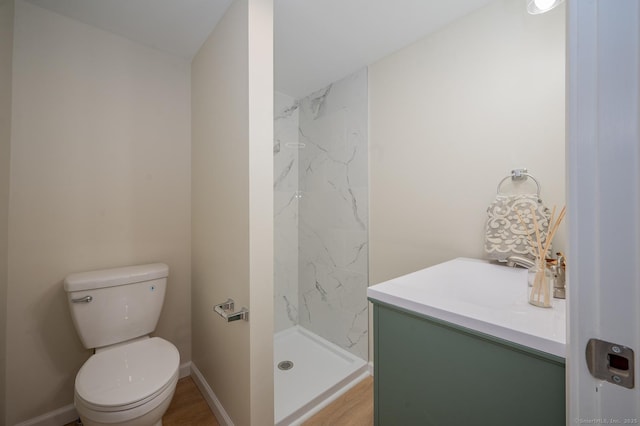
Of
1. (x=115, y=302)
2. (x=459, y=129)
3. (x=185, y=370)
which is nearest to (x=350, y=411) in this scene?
(x=185, y=370)

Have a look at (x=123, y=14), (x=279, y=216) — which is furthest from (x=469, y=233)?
(x=123, y=14)

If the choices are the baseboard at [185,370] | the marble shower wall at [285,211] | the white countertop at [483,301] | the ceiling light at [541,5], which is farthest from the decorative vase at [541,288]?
the baseboard at [185,370]

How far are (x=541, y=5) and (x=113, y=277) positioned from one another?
239 centimetres

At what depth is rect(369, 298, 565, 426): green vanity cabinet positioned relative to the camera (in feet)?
1.96

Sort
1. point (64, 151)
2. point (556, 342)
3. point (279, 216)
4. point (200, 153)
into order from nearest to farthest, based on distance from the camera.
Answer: point (556, 342), point (64, 151), point (200, 153), point (279, 216)

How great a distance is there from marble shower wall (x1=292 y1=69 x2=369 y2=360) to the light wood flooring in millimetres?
341

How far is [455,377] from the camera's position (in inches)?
28.8

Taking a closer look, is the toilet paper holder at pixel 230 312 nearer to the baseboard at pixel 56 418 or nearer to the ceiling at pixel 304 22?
the baseboard at pixel 56 418

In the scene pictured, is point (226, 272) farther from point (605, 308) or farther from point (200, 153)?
point (605, 308)

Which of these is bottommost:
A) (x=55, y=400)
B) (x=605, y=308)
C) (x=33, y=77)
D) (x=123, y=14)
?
(x=55, y=400)

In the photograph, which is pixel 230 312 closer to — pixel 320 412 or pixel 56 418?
pixel 320 412

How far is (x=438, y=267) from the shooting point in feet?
4.04

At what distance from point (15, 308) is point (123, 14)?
1672mm

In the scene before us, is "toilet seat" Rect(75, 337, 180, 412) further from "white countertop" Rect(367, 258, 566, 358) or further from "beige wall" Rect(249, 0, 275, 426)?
"white countertop" Rect(367, 258, 566, 358)
